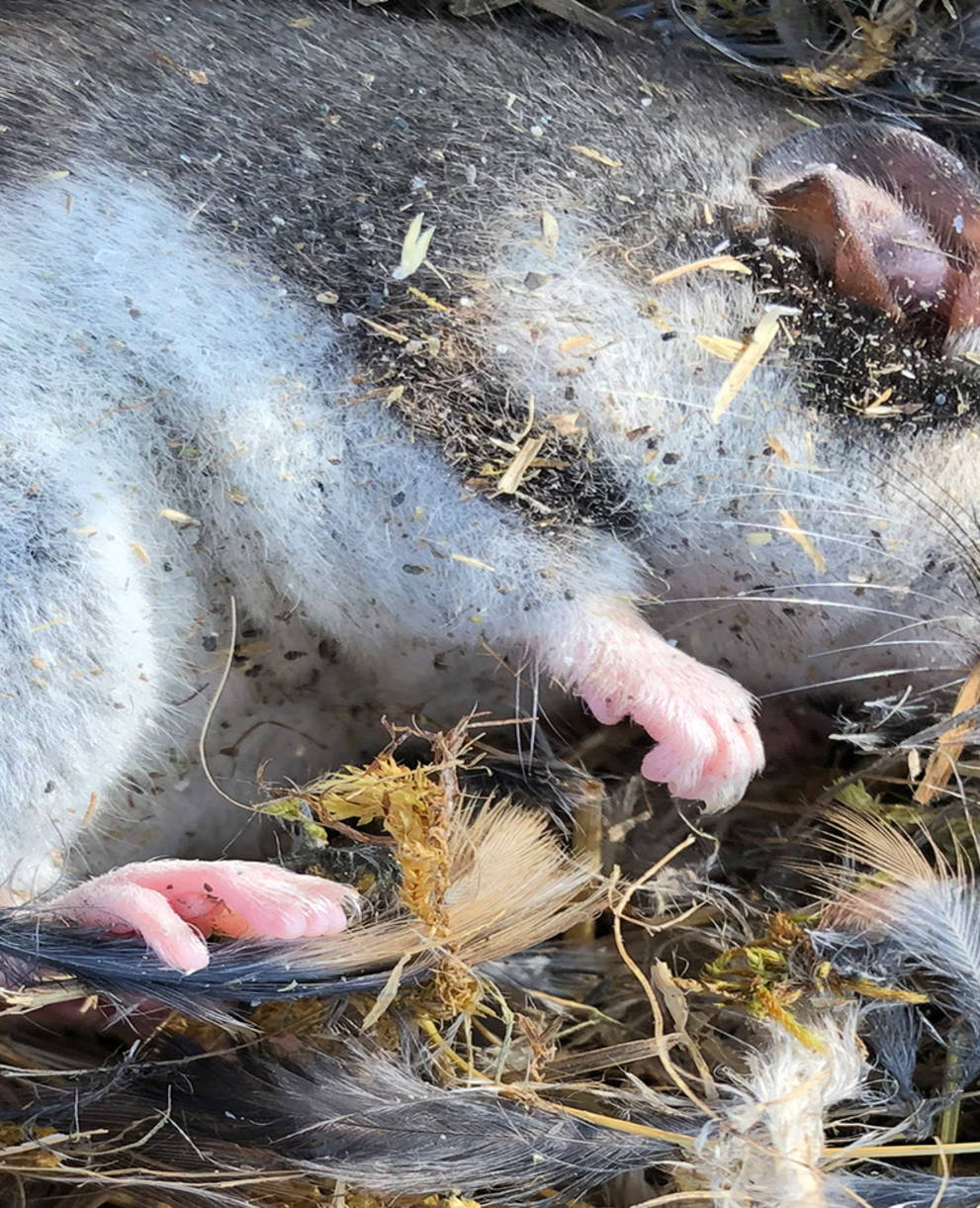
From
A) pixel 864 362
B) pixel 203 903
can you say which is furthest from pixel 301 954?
pixel 864 362

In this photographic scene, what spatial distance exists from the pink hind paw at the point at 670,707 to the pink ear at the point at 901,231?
Result: 2.24 feet

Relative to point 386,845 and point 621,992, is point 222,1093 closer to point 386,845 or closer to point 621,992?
point 386,845

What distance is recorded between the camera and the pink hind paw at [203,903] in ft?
6.00

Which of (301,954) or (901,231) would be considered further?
(901,231)

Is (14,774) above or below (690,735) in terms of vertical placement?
below

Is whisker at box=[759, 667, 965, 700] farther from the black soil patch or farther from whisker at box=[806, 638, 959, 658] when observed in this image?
the black soil patch

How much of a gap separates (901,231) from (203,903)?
1.56 meters

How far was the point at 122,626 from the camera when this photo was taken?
1.98 metres

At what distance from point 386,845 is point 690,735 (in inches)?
21.2

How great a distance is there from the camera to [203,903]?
6.36 ft

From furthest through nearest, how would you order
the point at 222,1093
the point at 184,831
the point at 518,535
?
1. the point at 184,831
2. the point at 518,535
3. the point at 222,1093

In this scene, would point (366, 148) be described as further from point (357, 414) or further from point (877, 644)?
point (877, 644)

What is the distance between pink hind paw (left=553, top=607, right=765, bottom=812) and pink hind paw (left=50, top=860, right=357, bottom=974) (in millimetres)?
549

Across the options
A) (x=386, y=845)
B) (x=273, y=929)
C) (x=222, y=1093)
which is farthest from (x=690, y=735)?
(x=222, y=1093)
